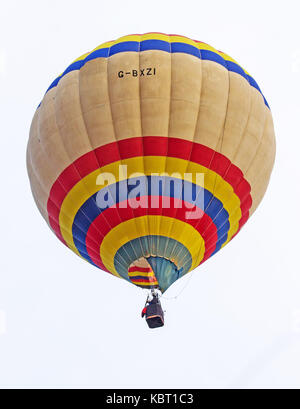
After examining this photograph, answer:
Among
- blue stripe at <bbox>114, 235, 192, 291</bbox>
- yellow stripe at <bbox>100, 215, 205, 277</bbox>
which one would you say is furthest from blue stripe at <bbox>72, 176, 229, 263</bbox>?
blue stripe at <bbox>114, 235, 192, 291</bbox>

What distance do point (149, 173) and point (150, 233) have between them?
0.97 m

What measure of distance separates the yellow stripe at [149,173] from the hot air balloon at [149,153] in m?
0.02

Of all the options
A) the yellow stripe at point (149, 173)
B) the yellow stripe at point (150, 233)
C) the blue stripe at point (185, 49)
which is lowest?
the yellow stripe at point (150, 233)

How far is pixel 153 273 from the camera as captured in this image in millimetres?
13516

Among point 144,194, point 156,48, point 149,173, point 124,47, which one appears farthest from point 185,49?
point 144,194

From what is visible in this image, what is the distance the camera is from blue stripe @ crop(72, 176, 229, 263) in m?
13.0

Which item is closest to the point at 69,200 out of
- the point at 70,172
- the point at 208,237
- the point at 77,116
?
the point at 70,172

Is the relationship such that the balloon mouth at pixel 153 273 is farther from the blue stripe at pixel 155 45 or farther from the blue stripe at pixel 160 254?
the blue stripe at pixel 155 45

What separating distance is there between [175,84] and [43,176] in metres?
2.75

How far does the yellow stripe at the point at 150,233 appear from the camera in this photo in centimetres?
1309

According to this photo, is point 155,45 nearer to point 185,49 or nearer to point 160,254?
point 185,49

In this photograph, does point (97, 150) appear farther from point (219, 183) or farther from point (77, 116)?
point (219, 183)

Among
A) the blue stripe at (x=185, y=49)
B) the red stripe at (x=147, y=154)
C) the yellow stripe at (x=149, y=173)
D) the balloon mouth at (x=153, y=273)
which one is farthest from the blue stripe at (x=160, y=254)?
the blue stripe at (x=185, y=49)

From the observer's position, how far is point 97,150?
13125mm
